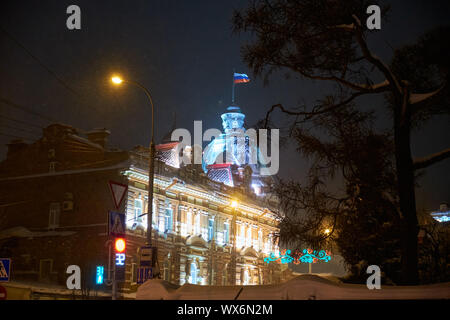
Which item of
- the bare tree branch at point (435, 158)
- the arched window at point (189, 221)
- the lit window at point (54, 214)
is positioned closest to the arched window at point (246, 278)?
the arched window at point (189, 221)

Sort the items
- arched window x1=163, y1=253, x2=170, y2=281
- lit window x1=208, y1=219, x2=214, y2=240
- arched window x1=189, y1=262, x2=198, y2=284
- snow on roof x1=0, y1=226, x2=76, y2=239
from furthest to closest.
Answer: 1. lit window x1=208, y1=219, x2=214, y2=240
2. arched window x1=189, y1=262, x2=198, y2=284
3. arched window x1=163, y1=253, x2=170, y2=281
4. snow on roof x1=0, y1=226, x2=76, y2=239

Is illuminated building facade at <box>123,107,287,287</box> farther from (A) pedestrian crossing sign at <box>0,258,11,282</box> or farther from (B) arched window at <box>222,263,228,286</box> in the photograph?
(A) pedestrian crossing sign at <box>0,258,11,282</box>

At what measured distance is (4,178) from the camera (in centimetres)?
4459

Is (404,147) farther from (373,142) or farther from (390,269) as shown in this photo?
(390,269)

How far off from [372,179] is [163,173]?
3330 cm

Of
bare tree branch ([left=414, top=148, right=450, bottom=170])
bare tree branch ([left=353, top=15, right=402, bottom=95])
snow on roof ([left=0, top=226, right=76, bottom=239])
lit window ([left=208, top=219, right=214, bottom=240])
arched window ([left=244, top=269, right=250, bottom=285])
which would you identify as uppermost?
bare tree branch ([left=353, top=15, right=402, bottom=95])

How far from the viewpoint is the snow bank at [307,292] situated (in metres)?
7.04

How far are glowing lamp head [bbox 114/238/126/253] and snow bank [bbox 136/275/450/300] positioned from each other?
25.6ft

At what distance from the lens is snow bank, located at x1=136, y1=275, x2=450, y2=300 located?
704 cm

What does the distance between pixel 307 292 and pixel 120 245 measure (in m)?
10.1

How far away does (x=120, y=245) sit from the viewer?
16.6 m

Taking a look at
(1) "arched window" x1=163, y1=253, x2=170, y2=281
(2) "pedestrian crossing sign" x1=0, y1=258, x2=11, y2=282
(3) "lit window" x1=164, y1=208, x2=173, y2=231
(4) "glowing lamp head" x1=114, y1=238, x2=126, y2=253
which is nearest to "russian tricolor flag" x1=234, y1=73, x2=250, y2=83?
(3) "lit window" x1=164, y1=208, x2=173, y2=231

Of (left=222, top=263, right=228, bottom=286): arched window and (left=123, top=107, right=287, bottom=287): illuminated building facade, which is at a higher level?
(left=123, top=107, right=287, bottom=287): illuminated building facade

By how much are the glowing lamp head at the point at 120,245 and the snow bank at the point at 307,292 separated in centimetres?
780
